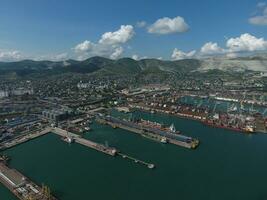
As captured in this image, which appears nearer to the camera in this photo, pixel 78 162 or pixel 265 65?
pixel 78 162

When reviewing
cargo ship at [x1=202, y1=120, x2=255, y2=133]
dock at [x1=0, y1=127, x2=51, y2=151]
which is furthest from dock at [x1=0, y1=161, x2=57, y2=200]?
cargo ship at [x1=202, y1=120, x2=255, y2=133]

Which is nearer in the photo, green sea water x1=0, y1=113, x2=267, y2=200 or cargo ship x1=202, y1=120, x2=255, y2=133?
green sea water x1=0, y1=113, x2=267, y2=200

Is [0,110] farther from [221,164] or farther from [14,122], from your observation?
[221,164]

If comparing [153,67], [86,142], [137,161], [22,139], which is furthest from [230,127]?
[153,67]

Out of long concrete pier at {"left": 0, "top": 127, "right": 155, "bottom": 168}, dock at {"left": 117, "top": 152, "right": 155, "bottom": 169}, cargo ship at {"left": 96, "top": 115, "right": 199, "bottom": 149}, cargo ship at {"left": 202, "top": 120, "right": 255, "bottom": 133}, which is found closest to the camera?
dock at {"left": 117, "top": 152, "right": 155, "bottom": 169}

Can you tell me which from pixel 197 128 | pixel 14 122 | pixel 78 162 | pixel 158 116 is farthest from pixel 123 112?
pixel 78 162

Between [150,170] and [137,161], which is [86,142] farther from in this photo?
[150,170]

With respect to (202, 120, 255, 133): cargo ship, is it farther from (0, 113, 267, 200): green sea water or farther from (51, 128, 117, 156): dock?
(51, 128, 117, 156): dock
